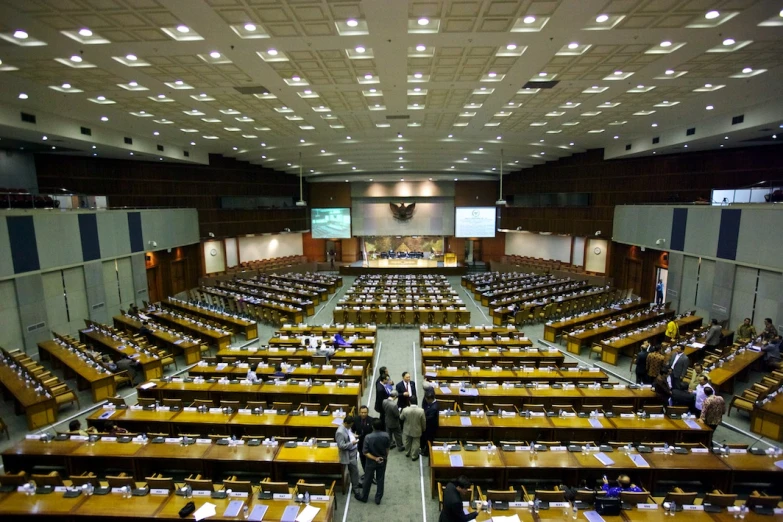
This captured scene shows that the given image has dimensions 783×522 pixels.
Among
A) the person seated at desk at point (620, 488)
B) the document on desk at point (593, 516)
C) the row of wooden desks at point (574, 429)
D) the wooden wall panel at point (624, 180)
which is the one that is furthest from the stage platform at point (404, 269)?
the document on desk at point (593, 516)

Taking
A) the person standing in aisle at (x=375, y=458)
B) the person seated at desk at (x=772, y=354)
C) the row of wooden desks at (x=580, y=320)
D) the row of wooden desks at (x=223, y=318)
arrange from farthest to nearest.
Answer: the row of wooden desks at (x=223, y=318), the row of wooden desks at (x=580, y=320), the person seated at desk at (x=772, y=354), the person standing in aisle at (x=375, y=458)

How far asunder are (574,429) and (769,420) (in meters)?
4.60

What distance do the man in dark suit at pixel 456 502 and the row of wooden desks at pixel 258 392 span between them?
4245 mm

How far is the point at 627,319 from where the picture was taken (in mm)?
15297

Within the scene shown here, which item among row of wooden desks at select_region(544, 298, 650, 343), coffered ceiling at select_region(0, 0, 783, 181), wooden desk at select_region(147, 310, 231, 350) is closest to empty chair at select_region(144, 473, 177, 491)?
coffered ceiling at select_region(0, 0, 783, 181)

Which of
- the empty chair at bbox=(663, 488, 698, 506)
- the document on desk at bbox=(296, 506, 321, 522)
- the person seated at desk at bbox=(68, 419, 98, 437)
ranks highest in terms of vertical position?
the empty chair at bbox=(663, 488, 698, 506)

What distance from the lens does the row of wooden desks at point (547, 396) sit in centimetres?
858

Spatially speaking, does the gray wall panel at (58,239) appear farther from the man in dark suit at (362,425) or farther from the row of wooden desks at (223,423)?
the man in dark suit at (362,425)

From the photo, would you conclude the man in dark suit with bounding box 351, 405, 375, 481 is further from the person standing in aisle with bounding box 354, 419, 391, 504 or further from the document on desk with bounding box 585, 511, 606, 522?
the document on desk with bounding box 585, 511, 606, 522

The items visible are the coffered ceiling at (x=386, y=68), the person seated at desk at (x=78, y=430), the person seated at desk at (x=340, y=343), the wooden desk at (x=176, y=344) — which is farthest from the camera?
the wooden desk at (x=176, y=344)

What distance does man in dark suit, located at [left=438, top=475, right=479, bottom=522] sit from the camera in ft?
15.3

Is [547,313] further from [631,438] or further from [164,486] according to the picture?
[164,486]

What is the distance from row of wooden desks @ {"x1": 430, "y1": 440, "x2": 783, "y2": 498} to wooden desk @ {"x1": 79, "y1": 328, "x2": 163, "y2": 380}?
367 inches

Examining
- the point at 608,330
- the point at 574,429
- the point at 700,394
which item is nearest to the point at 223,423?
the point at 574,429
